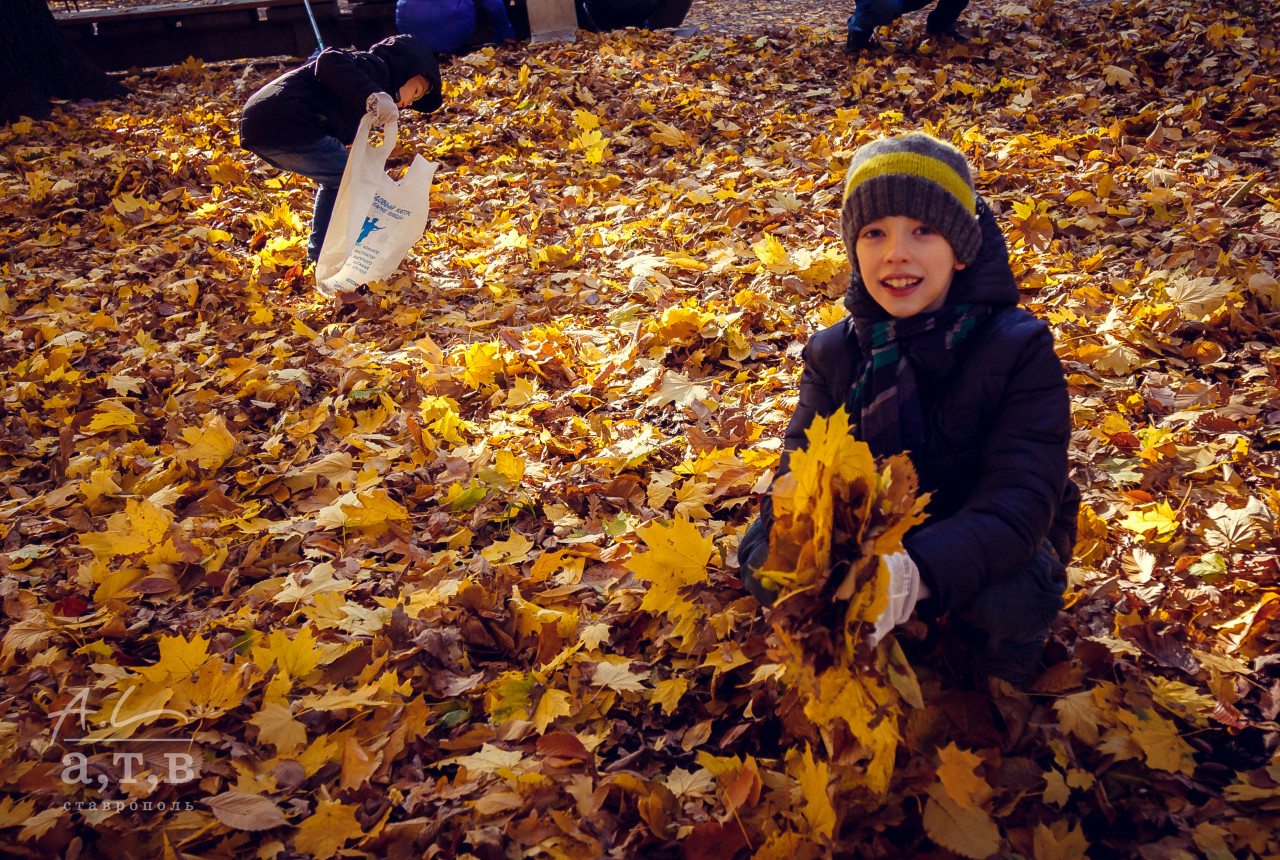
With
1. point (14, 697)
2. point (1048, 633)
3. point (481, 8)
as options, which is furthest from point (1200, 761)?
point (481, 8)

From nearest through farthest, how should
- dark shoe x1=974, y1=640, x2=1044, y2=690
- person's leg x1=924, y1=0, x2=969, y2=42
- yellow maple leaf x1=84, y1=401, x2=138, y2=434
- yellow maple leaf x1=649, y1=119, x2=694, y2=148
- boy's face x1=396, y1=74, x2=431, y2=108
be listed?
dark shoe x1=974, y1=640, x2=1044, y2=690, yellow maple leaf x1=84, y1=401, x2=138, y2=434, boy's face x1=396, y1=74, x2=431, y2=108, yellow maple leaf x1=649, y1=119, x2=694, y2=148, person's leg x1=924, y1=0, x2=969, y2=42

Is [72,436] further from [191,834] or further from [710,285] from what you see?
[710,285]

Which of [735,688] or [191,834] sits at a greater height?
[191,834]

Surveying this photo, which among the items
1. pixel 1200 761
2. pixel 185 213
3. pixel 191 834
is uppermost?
pixel 185 213

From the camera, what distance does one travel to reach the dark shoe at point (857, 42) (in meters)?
6.13

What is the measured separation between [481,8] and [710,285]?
5.23 meters

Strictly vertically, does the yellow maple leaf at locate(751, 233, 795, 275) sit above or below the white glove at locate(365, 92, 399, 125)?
below

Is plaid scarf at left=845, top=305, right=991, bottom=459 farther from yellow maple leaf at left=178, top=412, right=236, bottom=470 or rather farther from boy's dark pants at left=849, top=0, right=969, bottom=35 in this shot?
boy's dark pants at left=849, top=0, right=969, bottom=35

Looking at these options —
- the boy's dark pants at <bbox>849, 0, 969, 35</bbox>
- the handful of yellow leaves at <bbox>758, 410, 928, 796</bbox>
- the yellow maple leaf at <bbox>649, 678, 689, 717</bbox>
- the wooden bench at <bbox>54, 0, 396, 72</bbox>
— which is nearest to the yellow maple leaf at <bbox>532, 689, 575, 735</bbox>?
the yellow maple leaf at <bbox>649, 678, 689, 717</bbox>

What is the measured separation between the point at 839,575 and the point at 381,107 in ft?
11.6

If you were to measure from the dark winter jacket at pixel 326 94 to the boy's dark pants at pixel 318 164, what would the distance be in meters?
0.05

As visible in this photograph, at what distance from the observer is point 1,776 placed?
1.56 meters

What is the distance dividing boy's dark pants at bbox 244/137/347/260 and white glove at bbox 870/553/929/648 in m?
3.83

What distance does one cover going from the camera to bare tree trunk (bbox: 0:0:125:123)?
20.4ft
